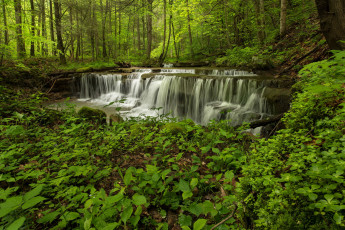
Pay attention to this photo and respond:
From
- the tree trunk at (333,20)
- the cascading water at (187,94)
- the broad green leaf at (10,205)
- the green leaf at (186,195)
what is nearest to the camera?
the broad green leaf at (10,205)

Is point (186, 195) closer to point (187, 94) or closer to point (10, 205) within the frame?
point (10, 205)

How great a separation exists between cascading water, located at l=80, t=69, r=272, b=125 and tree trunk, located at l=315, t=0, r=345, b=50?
8.72ft

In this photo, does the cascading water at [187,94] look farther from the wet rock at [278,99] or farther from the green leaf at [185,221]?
the green leaf at [185,221]

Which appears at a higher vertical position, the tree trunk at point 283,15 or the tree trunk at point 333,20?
the tree trunk at point 283,15

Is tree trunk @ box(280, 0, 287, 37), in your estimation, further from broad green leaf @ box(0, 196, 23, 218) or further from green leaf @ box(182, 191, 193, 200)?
broad green leaf @ box(0, 196, 23, 218)

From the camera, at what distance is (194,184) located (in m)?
1.74

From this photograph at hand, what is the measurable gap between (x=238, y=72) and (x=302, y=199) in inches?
372

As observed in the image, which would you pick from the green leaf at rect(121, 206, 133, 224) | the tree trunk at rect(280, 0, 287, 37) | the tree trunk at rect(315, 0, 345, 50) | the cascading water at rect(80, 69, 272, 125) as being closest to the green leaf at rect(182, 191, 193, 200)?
the green leaf at rect(121, 206, 133, 224)

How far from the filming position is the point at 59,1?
1248cm

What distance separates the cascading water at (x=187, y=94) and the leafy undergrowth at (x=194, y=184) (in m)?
2.31

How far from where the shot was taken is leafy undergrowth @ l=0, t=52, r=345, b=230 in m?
1.29

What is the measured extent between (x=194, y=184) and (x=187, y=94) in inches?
294

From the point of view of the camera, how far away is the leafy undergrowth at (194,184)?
50.8 inches

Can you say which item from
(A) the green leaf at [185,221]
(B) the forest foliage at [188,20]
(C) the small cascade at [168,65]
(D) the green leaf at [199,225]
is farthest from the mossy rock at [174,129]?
(C) the small cascade at [168,65]
